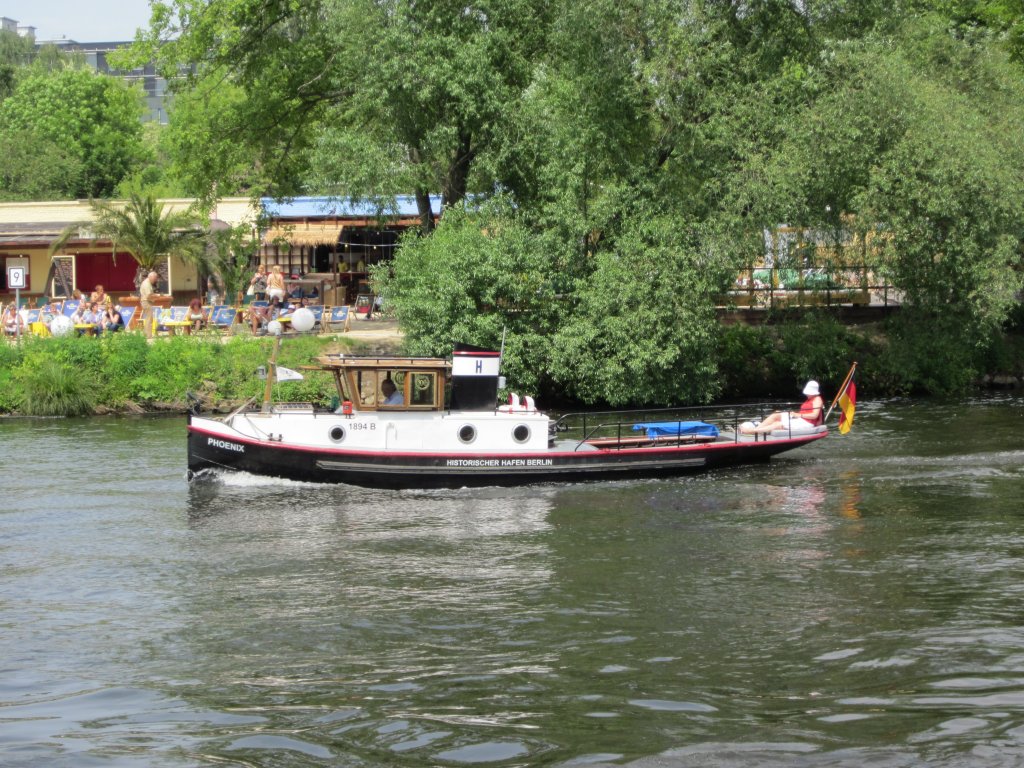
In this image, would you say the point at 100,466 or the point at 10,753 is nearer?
the point at 10,753

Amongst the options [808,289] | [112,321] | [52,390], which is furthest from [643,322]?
[112,321]

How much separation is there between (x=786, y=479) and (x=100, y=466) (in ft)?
48.0

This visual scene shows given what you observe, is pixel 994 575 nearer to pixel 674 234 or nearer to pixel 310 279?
pixel 674 234

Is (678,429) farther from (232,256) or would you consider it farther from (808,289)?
(232,256)

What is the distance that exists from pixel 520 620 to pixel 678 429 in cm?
1155

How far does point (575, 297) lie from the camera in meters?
35.6

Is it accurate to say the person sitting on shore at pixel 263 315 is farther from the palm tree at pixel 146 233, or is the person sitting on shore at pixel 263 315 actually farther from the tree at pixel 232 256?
the palm tree at pixel 146 233

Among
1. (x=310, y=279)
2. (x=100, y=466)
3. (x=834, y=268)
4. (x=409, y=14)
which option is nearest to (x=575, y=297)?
(x=834, y=268)

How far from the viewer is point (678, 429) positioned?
28125 mm

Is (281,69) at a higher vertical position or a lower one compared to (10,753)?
higher

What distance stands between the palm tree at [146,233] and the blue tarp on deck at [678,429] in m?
23.2


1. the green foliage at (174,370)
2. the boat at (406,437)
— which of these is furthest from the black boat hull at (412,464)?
the green foliage at (174,370)

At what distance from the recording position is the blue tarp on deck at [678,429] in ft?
92.8

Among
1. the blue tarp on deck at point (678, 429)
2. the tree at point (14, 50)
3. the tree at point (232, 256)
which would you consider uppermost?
the tree at point (14, 50)
